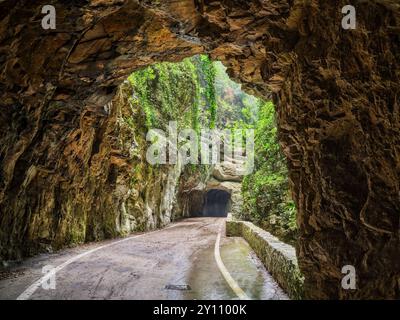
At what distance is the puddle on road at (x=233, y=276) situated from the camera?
7.34 meters

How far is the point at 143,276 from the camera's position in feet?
29.7

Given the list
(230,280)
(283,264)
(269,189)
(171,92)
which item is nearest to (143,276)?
(230,280)

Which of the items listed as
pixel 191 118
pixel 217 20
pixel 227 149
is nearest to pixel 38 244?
pixel 217 20

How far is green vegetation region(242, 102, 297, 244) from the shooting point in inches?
637

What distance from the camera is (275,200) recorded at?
59.4 feet

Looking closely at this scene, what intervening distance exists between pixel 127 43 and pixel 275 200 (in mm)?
11114

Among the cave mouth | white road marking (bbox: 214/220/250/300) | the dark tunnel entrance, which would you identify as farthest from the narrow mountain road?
the cave mouth

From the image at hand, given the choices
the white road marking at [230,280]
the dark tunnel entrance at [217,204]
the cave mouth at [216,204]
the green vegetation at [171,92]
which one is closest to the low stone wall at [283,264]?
the white road marking at [230,280]

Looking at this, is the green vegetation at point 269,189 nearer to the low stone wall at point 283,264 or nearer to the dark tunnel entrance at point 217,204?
the low stone wall at point 283,264

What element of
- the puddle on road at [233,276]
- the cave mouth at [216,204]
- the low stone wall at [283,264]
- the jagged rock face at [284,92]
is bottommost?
the cave mouth at [216,204]

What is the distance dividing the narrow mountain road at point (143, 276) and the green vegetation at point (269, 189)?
316 cm
